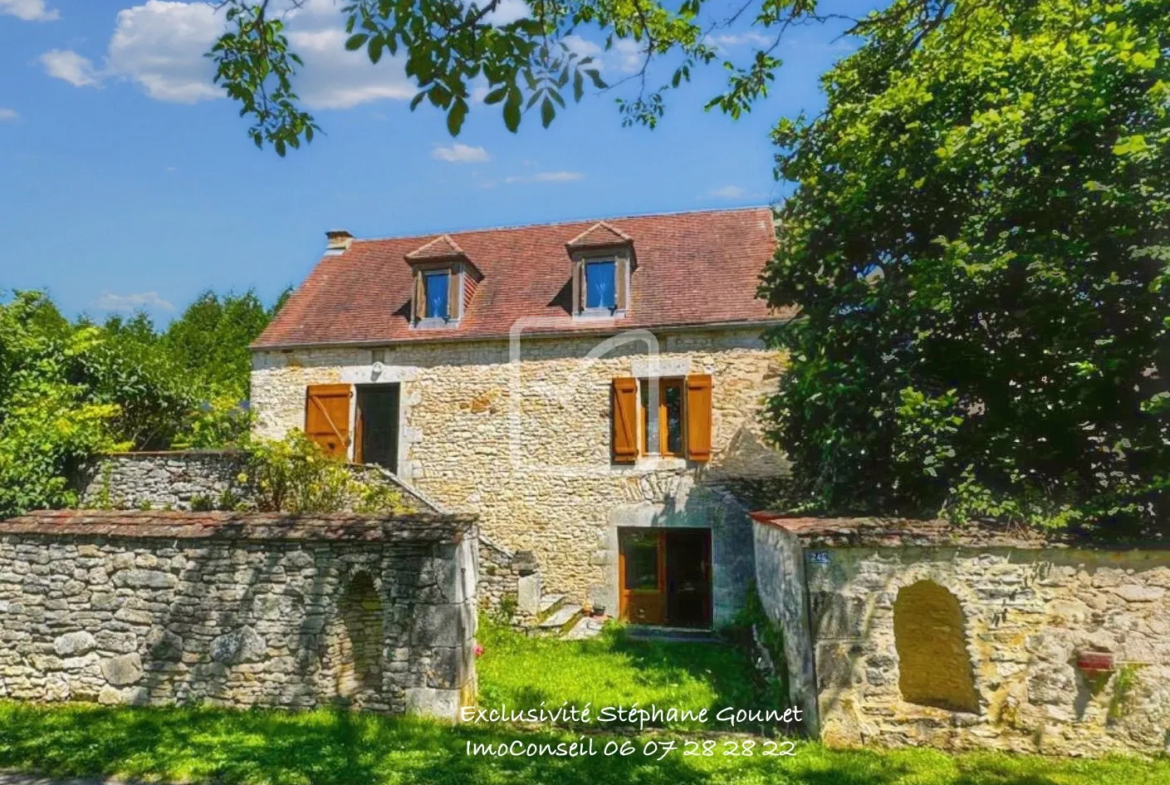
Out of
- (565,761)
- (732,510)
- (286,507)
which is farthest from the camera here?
(732,510)

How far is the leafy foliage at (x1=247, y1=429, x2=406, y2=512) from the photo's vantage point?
891 centimetres

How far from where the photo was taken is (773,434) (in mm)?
9305

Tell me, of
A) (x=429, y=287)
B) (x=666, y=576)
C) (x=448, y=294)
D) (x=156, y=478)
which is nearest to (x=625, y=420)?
(x=666, y=576)

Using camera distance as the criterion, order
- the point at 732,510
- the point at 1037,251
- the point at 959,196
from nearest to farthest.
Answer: the point at 1037,251, the point at 959,196, the point at 732,510

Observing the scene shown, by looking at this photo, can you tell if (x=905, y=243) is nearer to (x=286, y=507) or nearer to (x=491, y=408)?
(x=491, y=408)

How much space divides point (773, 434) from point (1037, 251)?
13.0 ft

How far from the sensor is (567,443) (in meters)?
11.4

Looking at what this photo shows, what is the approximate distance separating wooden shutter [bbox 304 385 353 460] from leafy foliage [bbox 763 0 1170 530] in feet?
26.5

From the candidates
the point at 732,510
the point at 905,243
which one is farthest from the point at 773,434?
the point at 905,243

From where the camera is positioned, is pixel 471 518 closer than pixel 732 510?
Yes

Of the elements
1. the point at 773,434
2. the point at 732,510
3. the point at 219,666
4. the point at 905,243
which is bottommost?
the point at 219,666

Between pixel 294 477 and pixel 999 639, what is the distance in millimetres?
8447

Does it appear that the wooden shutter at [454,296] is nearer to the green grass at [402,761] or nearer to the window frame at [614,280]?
the window frame at [614,280]

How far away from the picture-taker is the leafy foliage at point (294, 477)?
8.91m
